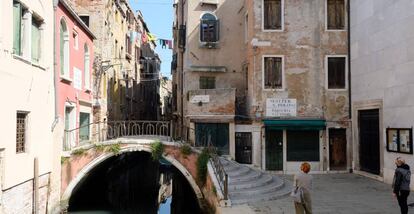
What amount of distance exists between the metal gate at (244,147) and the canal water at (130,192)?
2.78 metres

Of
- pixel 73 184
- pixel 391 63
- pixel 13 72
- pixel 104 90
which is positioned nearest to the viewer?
pixel 13 72

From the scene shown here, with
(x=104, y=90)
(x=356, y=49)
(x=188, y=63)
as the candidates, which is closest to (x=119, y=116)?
(x=104, y=90)

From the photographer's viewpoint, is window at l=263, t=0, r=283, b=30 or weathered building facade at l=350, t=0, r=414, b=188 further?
window at l=263, t=0, r=283, b=30

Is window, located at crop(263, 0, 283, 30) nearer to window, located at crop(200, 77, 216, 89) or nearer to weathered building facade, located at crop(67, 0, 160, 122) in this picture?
window, located at crop(200, 77, 216, 89)

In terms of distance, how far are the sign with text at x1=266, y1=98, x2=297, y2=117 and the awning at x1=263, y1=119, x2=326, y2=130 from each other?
0.39 m

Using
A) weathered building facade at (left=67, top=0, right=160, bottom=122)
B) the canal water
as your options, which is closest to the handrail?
the canal water

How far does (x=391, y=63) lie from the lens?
1619 cm

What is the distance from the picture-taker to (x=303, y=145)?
65.4 ft

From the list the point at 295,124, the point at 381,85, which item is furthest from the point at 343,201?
the point at 295,124

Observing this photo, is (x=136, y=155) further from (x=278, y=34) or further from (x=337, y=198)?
(x=337, y=198)

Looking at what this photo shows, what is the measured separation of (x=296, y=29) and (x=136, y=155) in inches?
835

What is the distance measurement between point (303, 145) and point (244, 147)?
2506 mm

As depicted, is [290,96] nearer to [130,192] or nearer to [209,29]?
[209,29]

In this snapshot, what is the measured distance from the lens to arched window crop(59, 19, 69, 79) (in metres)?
17.4
